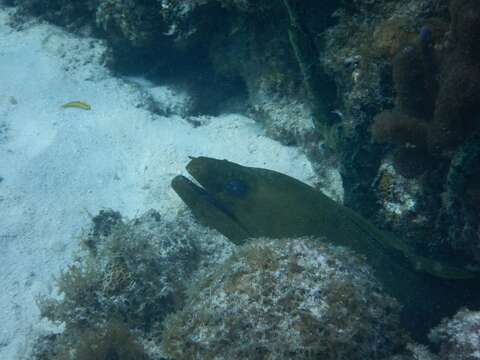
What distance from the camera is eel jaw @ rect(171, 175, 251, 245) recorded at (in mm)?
4039

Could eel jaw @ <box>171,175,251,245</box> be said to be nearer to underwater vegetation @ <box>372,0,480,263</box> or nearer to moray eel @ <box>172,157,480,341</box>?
moray eel @ <box>172,157,480,341</box>

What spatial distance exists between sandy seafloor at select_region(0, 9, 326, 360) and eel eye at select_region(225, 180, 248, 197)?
123 cm

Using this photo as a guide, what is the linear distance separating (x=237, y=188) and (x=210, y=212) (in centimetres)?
45

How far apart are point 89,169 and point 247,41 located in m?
3.53

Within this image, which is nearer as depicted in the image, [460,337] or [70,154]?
[460,337]

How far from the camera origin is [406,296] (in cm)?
325

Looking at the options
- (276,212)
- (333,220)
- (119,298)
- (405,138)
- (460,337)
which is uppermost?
(405,138)

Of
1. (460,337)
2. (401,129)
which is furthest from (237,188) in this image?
(460,337)

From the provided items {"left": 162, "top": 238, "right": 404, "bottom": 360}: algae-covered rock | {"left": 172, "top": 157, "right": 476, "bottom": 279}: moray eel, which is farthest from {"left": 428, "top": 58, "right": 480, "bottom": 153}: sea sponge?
{"left": 162, "top": 238, "right": 404, "bottom": 360}: algae-covered rock

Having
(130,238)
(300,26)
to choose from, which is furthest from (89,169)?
→ (300,26)

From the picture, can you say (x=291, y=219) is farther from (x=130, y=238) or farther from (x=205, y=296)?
(x=130, y=238)

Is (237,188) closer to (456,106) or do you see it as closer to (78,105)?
(456,106)

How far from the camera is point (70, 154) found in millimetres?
6078

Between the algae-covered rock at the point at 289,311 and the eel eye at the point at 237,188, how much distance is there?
4.71 ft
